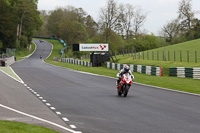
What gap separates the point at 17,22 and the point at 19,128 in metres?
102

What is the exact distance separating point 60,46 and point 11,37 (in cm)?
4730

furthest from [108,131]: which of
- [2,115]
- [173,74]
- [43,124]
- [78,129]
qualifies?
[173,74]

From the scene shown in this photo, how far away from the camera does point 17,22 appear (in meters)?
106

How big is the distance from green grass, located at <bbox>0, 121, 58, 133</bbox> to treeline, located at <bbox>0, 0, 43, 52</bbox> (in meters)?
76.3

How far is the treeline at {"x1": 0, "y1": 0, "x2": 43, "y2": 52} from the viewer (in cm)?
8925

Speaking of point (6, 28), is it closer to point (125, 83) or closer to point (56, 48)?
point (56, 48)

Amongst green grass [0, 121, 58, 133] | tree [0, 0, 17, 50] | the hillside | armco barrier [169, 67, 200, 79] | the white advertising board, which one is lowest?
green grass [0, 121, 58, 133]

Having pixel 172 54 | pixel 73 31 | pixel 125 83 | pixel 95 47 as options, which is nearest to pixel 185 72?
pixel 125 83

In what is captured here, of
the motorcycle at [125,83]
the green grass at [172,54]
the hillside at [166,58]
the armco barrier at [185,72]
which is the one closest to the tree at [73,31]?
the green grass at [172,54]

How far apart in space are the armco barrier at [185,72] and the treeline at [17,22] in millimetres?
59051

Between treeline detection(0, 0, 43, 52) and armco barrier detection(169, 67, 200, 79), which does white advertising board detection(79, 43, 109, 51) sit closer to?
armco barrier detection(169, 67, 200, 79)

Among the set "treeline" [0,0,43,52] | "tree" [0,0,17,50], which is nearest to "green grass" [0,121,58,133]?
"treeline" [0,0,43,52]

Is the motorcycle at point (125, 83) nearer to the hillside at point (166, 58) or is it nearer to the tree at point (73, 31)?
the hillside at point (166, 58)

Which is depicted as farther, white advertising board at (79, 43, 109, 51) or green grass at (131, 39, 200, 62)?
white advertising board at (79, 43, 109, 51)
